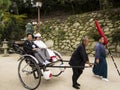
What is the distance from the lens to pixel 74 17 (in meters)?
14.2

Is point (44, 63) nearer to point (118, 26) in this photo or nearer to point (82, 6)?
point (118, 26)

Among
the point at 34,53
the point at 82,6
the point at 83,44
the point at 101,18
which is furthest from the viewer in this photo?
the point at 82,6

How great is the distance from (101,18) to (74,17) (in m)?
1.67

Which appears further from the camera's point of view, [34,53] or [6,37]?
→ [6,37]

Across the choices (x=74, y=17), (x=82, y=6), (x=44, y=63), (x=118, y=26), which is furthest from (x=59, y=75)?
(x=82, y=6)

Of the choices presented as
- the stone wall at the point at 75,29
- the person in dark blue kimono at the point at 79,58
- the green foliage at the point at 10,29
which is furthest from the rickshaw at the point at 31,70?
the green foliage at the point at 10,29

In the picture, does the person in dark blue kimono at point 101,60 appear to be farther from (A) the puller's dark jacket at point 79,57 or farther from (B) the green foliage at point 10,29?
(B) the green foliage at point 10,29

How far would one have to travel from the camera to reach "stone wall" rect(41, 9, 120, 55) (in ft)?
40.7

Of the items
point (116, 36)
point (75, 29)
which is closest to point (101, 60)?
point (116, 36)

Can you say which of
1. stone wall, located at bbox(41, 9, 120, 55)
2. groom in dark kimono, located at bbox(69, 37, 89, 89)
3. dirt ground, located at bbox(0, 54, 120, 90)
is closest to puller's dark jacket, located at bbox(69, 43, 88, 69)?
groom in dark kimono, located at bbox(69, 37, 89, 89)

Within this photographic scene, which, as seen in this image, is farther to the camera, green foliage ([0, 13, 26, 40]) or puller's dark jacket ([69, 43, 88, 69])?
green foliage ([0, 13, 26, 40])

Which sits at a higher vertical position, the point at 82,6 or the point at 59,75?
the point at 82,6

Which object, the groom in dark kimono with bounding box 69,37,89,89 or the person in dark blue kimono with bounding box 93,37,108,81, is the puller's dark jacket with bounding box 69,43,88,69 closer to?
the groom in dark kimono with bounding box 69,37,89,89

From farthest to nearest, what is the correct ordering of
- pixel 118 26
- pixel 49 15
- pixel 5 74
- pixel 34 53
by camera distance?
1. pixel 49 15
2. pixel 118 26
3. pixel 5 74
4. pixel 34 53
